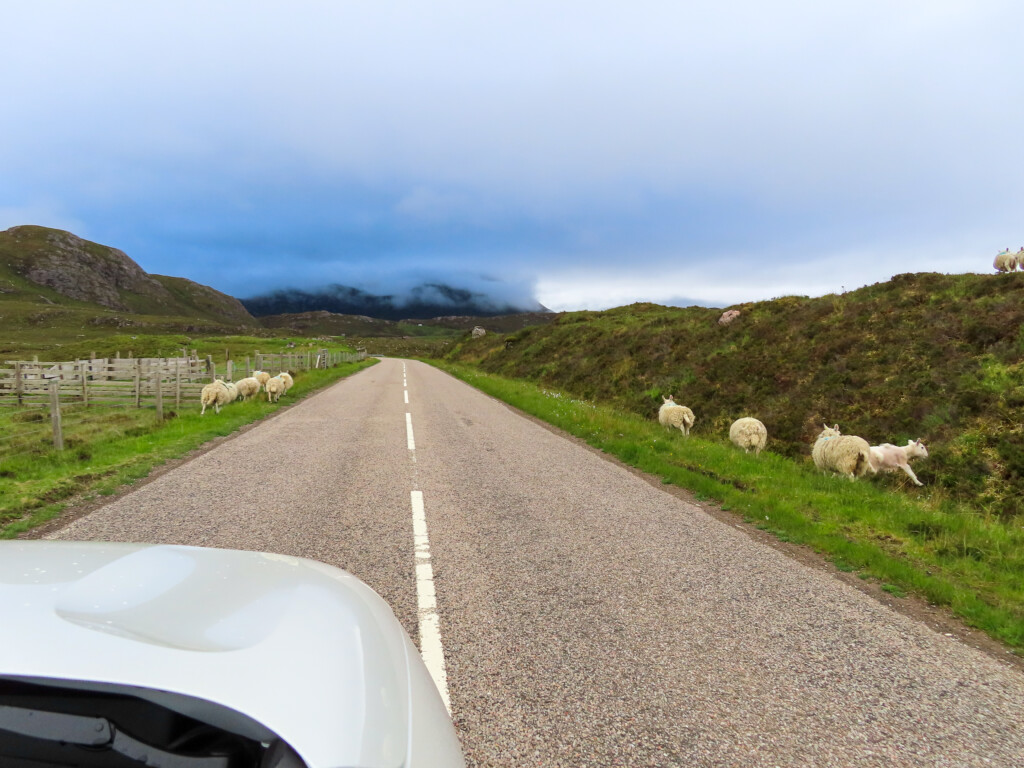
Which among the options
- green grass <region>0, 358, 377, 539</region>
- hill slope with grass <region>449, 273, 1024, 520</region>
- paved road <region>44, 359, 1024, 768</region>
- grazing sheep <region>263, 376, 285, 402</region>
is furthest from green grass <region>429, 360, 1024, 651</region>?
grazing sheep <region>263, 376, 285, 402</region>

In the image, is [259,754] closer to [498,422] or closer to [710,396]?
[498,422]

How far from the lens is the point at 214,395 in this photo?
16.9 metres

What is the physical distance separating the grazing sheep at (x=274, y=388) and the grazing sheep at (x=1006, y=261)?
26.4m

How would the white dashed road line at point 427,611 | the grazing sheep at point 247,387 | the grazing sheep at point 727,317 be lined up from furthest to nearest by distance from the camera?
the grazing sheep at point 727,317 → the grazing sheep at point 247,387 → the white dashed road line at point 427,611

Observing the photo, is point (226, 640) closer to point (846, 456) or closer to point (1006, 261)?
point (846, 456)

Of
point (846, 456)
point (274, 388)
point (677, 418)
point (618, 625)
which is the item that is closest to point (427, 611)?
point (618, 625)

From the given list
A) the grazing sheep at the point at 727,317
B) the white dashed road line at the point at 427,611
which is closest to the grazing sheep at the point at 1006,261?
the grazing sheep at the point at 727,317

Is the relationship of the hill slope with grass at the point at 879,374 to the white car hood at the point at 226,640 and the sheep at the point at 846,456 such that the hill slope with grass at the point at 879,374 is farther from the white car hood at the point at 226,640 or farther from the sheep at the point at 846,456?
the white car hood at the point at 226,640

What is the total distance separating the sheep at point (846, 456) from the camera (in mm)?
9719

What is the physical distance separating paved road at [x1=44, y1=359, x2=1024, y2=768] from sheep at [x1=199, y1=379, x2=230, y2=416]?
30.6 ft

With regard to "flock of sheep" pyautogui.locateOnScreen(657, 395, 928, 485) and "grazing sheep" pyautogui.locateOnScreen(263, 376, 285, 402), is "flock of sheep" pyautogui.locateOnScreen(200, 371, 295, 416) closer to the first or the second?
"grazing sheep" pyautogui.locateOnScreen(263, 376, 285, 402)

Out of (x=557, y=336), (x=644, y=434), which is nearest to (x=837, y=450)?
(x=644, y=434)

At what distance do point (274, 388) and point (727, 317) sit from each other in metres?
20.6

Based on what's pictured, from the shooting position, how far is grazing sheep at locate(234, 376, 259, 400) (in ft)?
63.6
